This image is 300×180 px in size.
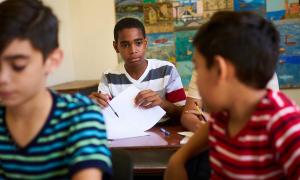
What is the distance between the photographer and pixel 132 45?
6.52ft

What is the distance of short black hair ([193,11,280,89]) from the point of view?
790 millimetres

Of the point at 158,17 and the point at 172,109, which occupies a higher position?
the point at 158,17

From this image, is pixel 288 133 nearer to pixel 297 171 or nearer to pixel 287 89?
Answer: pixel 297 171

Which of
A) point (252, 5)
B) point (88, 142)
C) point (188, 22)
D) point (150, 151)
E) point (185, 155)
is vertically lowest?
point (150, 151)

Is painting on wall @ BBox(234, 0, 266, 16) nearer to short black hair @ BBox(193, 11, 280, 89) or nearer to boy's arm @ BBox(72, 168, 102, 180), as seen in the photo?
short black hair @ BBox(193, 11, 280, 89)

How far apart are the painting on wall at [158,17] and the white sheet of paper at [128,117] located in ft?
5.06

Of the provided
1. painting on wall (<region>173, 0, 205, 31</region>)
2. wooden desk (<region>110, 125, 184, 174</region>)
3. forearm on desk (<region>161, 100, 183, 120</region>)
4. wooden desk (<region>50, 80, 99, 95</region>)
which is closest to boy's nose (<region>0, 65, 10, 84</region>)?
wooden desk (<region>110, 125, 184, 174</region>)

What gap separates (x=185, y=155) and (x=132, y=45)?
3.64ft

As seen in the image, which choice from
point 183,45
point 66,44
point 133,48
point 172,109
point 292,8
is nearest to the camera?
point 172,109

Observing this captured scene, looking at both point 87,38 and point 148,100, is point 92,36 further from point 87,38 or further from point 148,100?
point 148,100

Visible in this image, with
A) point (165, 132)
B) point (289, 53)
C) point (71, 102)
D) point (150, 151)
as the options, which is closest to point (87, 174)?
point (71, 102)

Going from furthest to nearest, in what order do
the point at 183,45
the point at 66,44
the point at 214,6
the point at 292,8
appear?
1. the point at 66,44
2. the point at 183,45
3. the point at 214,6
4. the point at 292,8

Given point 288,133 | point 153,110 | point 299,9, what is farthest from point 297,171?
point 299,9

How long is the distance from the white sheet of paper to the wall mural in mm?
1392
